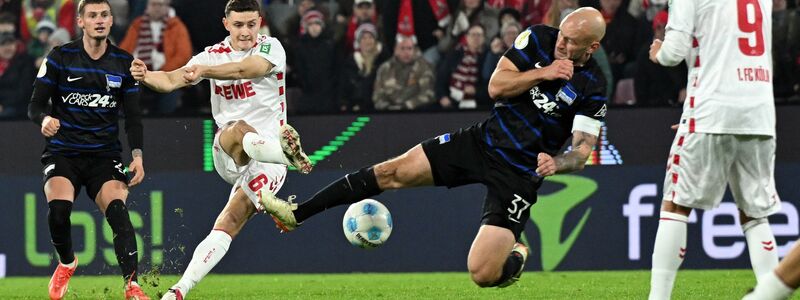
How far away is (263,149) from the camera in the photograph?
7.67 metres

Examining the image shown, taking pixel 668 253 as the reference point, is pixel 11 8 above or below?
above

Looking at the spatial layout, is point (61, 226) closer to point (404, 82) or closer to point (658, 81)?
point (404, 82)

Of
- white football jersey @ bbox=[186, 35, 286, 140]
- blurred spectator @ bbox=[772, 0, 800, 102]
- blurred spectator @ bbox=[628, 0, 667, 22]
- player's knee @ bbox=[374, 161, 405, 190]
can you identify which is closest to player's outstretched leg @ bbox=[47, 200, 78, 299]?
white football jersey @ bbox=[186, 35, 286, 140]

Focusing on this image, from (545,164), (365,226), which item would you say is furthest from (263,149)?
(545,164)

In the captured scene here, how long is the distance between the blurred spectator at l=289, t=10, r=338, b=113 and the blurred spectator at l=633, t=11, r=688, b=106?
8.73 ft

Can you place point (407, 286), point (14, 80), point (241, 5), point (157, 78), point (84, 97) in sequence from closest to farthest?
point (157, 78), point (241, 5), point (84, 97), point (407, 286), point (14, 80)

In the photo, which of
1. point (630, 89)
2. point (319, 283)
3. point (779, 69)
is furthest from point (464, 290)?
point (779, 69)

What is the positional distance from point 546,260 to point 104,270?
3.91 m

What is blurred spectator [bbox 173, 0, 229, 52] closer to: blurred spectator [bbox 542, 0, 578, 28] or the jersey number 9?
blurred spectator [bbox 542, 0, 578, 28]

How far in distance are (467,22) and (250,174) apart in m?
4.02

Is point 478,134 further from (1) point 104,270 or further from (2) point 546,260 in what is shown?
(1) point 104,270

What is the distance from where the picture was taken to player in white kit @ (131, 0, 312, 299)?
784 centimetres

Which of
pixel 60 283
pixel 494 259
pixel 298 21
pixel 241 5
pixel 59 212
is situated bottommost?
pixel 60 283

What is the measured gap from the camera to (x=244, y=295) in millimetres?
9602
